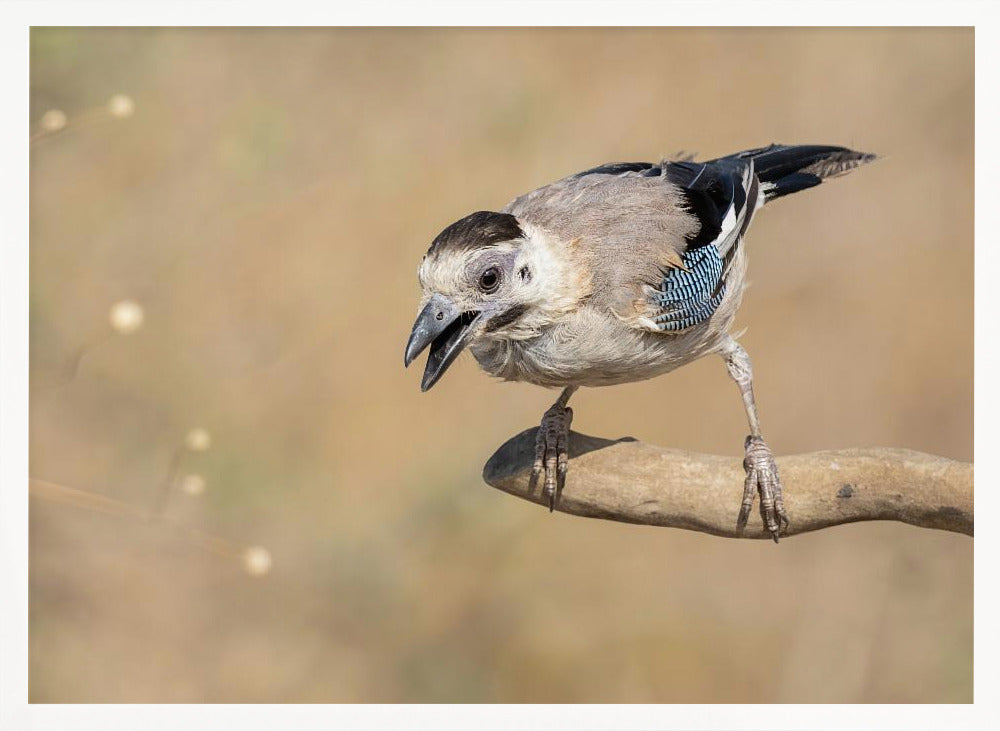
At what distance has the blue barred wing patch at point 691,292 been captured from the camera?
269 centimetres

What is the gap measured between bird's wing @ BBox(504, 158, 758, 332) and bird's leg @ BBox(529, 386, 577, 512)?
0.42 metres

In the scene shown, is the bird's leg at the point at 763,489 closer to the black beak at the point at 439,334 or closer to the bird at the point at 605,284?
the bird at the point at 605,284

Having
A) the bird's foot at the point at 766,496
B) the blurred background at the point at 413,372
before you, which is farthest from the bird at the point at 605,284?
the blurred background at the point at 413,372

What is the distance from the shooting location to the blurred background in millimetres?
3719

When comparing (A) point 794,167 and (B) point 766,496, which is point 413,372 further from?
(B) point 766,496

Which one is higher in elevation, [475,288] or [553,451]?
[475,288]

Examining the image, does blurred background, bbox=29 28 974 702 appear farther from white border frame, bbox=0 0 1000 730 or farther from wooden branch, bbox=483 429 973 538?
wooden branch, bbox=483 429 973 538

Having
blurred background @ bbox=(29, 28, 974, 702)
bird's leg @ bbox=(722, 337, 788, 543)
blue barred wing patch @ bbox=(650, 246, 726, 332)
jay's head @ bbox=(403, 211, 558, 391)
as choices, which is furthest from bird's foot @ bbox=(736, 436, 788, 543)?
blurred background @ bbox=(29, 28, 974, 702)

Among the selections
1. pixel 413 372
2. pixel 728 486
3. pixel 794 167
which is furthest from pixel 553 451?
pixel 413 372

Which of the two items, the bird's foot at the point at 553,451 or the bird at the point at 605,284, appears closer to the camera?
the bird at the point at 605,284

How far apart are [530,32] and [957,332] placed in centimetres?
160

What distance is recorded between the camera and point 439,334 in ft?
8.00
